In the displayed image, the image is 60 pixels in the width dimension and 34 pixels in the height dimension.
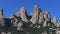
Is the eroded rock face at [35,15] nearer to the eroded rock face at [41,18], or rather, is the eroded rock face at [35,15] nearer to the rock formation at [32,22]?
the rock formation at [32,22]

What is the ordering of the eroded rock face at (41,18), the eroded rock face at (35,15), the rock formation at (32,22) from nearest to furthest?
the rock formation at (32,22) → the eroded rock face at (41,18) → the eroded rock face at (35,15)

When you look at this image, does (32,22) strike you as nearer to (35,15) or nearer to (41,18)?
(41,18)

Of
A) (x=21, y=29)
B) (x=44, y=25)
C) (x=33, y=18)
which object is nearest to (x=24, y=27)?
(x=21, y=29)

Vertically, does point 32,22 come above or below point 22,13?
below

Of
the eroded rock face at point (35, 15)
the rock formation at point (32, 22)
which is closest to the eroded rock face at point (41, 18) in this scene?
the rock formation at point (32, 22)

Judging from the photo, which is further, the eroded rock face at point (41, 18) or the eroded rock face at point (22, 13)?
the eroded rock face at point (22, 13)

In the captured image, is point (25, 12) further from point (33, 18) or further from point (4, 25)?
point (4, 25)

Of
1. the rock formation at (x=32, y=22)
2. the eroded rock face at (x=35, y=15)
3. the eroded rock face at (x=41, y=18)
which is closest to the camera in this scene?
the rock formation at (x=32, y=22)

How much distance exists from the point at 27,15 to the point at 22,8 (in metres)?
3.68

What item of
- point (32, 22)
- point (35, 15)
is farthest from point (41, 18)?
point (35, 15)

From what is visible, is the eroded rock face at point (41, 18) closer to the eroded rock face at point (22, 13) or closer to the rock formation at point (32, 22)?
the rock formation at point (32, 22)

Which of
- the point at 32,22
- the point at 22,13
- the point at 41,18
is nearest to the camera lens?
the point at 32,22

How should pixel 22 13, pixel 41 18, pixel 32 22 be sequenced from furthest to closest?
pixel 22 13 → pixel 41 18 → pixel 32 22

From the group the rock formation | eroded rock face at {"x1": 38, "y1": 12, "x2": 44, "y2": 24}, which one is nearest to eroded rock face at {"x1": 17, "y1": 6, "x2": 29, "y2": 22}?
the rock formation
